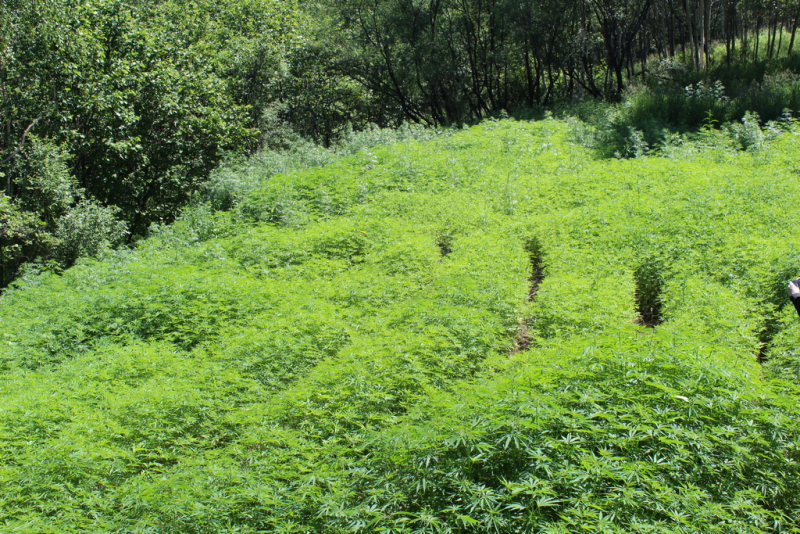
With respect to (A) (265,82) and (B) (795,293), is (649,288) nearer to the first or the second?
(B) (795,293)

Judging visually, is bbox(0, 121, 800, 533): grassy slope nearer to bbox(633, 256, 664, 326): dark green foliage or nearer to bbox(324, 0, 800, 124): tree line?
bbox(633, 256, 664, 326): dark green foliage

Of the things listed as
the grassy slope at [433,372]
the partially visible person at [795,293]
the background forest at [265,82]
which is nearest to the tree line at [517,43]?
the background forest at [265,82]

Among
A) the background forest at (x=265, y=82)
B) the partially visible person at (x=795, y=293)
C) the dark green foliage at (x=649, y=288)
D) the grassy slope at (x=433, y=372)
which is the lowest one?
the dark green foliage at (x=649, y=288)

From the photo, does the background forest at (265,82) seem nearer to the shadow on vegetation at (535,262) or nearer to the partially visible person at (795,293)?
the shadow on vegetation at (535,262)

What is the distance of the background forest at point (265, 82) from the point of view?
47.6ft

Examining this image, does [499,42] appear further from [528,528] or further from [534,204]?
[528,528]

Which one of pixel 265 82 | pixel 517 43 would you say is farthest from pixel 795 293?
pixel 265 82

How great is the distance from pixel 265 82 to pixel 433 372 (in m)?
21.0

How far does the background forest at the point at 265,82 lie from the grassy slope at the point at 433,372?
4.82 metres

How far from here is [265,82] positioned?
2345 centimetres

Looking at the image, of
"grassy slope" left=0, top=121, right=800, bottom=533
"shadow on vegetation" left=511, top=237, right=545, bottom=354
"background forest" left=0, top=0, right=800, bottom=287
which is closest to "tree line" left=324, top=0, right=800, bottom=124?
"background forest" left=0, top=0, right=800, bottom=287

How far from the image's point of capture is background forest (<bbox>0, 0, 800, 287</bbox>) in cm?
1452

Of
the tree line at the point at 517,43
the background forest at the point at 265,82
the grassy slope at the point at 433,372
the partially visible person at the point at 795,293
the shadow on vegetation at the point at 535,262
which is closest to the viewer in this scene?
the grassy slope at the point at 433,372

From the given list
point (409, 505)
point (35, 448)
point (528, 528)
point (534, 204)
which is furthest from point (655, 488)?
point (534, 204)
